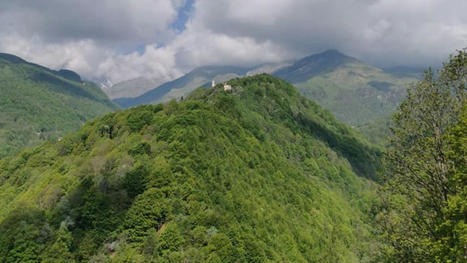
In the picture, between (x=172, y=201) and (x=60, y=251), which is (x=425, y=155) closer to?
(x=172, y=201)

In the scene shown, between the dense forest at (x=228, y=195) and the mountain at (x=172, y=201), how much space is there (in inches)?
10.9

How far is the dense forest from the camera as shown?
25562 millimetres

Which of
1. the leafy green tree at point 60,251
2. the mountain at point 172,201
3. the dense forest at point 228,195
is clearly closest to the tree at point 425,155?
the dense forest at point 228,195

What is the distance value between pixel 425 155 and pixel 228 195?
176 feet

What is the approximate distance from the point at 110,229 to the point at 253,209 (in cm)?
3145

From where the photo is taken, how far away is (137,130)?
347 ft

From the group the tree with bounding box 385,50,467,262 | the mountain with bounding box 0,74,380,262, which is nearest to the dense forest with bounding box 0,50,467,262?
the tree with bounding box 385,50,467,262

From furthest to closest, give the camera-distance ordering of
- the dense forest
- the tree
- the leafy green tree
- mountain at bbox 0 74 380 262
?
1. mountain at bbox 0 74 380 262
2. the leafy green tree
3. the dense forest
4. the tree

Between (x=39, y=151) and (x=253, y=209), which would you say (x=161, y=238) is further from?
(x=39, y=151)

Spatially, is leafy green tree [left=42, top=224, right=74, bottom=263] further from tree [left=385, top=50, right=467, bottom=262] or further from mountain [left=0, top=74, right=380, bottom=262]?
tree [left=385, top=50, right=467, bottom=262]


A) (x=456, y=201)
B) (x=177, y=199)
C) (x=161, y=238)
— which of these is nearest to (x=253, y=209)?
(x=177, y=199)

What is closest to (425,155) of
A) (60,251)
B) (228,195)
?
(60,251)

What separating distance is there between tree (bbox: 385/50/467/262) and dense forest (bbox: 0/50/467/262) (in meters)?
0.08

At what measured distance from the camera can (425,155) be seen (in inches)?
1006
